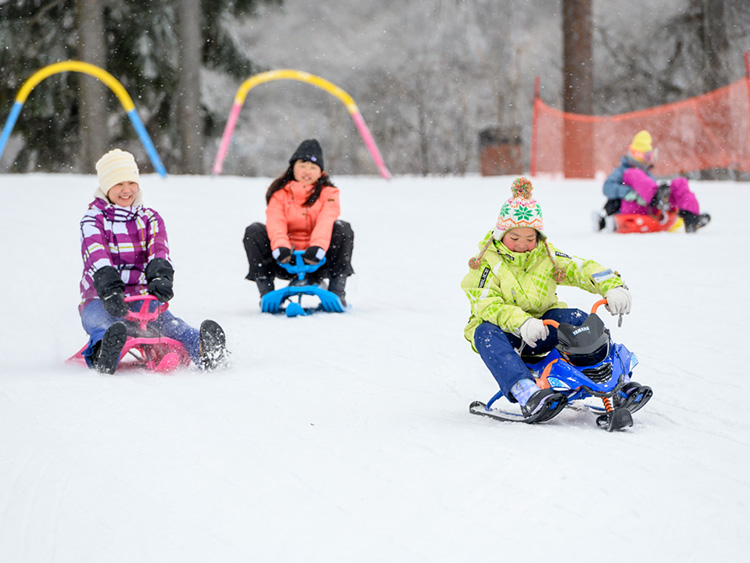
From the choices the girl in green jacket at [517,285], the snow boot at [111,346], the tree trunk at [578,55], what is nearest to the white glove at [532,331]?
the girl in green jacket at [517,285]

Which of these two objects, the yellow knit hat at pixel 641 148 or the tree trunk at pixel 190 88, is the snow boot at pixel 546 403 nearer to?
the yellow knit hat at pixel 641 148

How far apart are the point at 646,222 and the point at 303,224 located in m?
4.64

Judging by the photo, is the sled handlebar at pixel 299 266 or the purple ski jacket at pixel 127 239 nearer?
the purple ski jacket at pixel 127 239

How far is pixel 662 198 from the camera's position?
9.30 m

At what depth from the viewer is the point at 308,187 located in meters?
6.19

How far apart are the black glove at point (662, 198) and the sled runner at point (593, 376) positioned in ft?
20.6

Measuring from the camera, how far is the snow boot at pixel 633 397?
10.5ft

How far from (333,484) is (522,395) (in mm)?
842

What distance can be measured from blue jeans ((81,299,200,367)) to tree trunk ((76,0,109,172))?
45.4 feet

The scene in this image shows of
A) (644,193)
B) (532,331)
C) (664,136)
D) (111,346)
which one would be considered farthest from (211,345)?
(664,136)

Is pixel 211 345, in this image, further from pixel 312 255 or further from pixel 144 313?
pixel 312 255

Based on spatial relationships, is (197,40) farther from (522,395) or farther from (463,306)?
(522,395)

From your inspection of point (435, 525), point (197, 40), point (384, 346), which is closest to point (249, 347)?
point (384, 346)

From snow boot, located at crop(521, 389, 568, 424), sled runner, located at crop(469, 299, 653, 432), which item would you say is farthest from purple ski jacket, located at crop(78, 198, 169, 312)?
snow boot, located at crop(521, 389, 568, 424)
